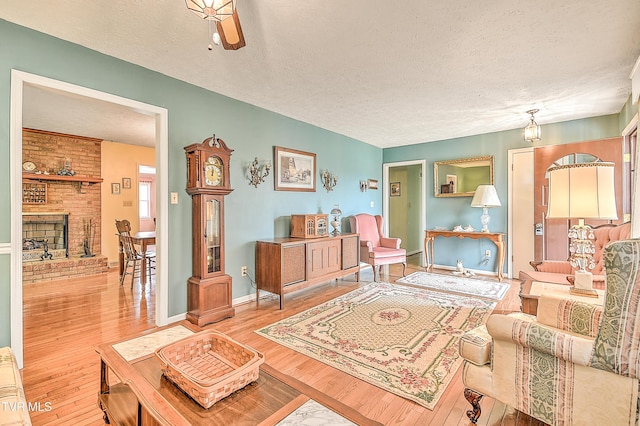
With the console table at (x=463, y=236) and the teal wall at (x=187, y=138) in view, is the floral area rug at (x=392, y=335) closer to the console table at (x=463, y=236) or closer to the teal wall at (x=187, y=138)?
the teal wall at (x=187, y=138)

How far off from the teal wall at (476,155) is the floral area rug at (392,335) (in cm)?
177

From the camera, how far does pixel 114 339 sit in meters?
2.59

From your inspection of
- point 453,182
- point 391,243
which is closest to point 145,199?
point 391,243

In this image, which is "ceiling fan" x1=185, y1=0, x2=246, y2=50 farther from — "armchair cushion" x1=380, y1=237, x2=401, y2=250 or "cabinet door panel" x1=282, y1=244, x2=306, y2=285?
"armchair cushion" x1=380, y1=237, x2=401, y2=250

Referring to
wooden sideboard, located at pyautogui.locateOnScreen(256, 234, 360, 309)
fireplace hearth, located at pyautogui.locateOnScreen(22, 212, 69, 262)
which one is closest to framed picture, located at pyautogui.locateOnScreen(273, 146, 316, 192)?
wooden sideboard, located at pyautogui.locateOnScreen(256, 234, 360, 309)

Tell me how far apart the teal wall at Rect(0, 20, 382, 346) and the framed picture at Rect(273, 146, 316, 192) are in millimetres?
100

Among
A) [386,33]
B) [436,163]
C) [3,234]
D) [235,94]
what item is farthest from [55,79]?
[436,163]

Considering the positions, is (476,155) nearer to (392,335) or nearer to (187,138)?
(392,335)

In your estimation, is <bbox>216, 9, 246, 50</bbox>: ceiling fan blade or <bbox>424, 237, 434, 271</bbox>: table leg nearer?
<bbox>216, 9, 246, 50</bbox>: ceiling fan blade

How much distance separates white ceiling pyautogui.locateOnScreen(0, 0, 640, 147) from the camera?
192cm

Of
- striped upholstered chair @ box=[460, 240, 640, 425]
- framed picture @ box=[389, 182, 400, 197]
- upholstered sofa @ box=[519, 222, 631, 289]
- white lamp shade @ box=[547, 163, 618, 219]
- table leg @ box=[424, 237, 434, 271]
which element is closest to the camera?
striped upholstered chair @ box=[460, 240, 640, 425]

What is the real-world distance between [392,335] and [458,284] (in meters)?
2.24

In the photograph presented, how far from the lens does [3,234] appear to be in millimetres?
2055

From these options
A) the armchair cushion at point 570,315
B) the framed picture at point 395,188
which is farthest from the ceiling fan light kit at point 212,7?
the framed picture at point 395,188
